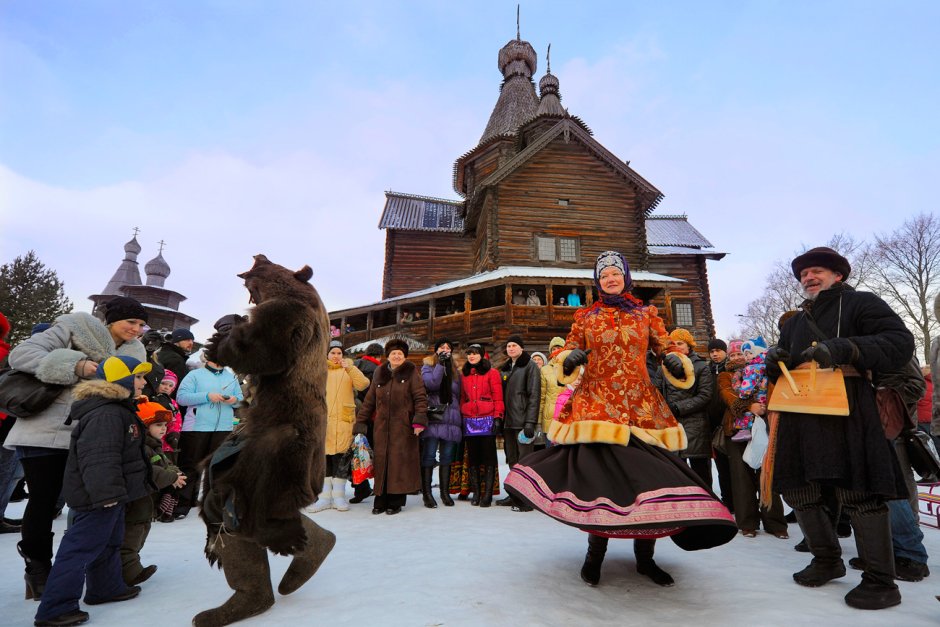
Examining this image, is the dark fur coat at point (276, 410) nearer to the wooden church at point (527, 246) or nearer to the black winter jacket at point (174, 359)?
the black winter jacket at point (174, 359)

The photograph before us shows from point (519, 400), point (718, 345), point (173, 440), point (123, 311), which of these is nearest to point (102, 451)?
point (123, 311)

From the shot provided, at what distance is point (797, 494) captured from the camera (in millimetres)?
3074

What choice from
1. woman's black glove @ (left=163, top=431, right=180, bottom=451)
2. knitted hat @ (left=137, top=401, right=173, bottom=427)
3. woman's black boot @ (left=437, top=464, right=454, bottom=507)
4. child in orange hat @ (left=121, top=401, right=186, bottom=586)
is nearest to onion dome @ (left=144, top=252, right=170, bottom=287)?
woman's black glove @ (left=163, top=431, right=180, bottom=451)

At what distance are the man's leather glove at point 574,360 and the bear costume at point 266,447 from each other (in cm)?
160

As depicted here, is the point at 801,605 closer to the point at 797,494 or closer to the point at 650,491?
the point at 797,494

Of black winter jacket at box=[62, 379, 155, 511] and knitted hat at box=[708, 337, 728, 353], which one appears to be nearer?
black winter jacket at box=[62, 379, 155, 511]

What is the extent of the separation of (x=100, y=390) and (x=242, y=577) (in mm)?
1338

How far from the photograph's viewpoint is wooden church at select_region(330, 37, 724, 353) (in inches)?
693

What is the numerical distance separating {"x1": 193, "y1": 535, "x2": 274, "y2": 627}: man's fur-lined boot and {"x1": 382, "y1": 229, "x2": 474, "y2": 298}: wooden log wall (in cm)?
2289

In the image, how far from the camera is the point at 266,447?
2.43 meters

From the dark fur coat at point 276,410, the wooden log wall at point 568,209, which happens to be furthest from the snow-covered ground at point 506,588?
the wooden log wall at point 568,209

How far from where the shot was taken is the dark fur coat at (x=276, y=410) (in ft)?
7.93

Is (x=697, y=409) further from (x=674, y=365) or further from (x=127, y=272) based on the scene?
(x=127, y=272)

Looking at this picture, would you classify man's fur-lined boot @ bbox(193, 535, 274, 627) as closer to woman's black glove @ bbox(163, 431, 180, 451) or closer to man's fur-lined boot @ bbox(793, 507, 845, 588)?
man's fur-lined boot @ bbox(793, 507, 845, 588)
